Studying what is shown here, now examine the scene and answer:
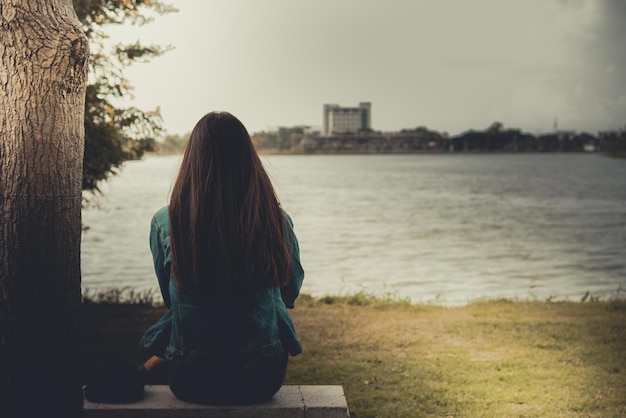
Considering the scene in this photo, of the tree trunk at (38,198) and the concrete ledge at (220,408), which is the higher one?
the tree trunk at (38,198)

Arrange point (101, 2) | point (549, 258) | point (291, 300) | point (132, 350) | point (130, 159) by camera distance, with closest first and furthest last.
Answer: point (291, 300)
point (132, 350)
point (101, 2)
point (130, 159)
point (549, 258)

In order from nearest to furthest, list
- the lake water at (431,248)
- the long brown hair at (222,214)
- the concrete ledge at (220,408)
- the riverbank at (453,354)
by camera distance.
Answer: the long brown hair at (222,214) < the concrete ledge at (220,408) < the riverbank at (453,354) < the lake water at (431,248)

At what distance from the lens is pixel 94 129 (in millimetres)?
8391

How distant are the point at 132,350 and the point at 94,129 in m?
2.54

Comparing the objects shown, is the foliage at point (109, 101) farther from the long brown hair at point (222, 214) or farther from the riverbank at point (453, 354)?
the long brown hair at point (222, 214)

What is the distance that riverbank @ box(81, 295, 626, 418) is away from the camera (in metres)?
5.42

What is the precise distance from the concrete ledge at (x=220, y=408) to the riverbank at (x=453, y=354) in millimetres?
1516

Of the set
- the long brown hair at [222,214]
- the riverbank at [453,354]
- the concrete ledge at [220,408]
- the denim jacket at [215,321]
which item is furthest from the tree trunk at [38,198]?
the riverbank at [453,354]

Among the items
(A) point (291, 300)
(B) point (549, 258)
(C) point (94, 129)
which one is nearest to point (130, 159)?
(C) point (94, 129)

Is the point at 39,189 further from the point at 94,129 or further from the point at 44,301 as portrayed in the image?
the point at 94,129

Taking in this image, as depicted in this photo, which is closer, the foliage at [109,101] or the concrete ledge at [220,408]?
the concrete ledge at [220,408]

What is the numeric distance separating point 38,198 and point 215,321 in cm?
95

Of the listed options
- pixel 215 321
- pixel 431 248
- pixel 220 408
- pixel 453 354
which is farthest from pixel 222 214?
pixel 431 248

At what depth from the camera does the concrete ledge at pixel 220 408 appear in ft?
11.8
